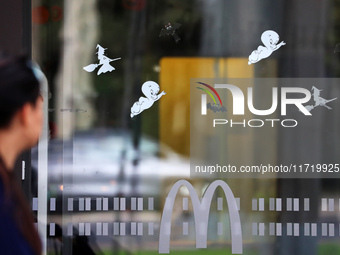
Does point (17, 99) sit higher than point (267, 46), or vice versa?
point (267, 46)

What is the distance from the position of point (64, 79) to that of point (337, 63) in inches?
74.6

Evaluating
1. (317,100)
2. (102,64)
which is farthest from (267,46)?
(102,64)

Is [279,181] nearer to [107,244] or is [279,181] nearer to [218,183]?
[218,183]

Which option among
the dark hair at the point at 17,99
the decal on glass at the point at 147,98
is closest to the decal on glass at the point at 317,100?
the decal on glass at the point at 147,98

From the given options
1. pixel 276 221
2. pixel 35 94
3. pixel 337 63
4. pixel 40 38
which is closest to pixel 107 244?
pixel 276 221

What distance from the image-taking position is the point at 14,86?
162cm

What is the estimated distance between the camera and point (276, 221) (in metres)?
4.65

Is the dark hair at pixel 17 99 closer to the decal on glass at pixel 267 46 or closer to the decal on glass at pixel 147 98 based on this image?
the decal on glass at pixel 147 98

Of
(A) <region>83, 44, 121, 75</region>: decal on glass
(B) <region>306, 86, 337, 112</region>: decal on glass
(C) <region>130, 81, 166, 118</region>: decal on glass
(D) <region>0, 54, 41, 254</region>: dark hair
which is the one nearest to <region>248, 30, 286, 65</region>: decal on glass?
(B) <region>306, 86, 337, 112</region>: decal on glass

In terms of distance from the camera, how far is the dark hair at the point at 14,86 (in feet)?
Result: 5.27

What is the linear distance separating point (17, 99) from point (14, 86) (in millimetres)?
32

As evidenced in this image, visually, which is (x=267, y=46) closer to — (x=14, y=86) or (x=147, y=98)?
(x=147, y=98)

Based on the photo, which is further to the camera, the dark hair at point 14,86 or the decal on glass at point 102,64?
the decal on glass at point 102,64

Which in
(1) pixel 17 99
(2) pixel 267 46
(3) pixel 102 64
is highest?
A: (2) pixel 267 46
